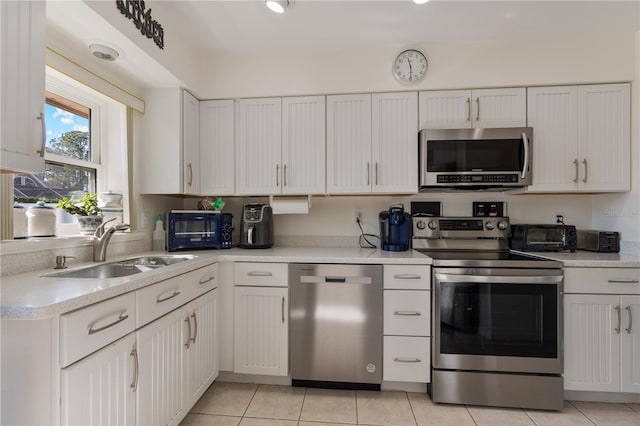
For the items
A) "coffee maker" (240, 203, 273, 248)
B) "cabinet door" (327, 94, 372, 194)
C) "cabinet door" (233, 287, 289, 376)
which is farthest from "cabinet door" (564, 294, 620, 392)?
"coffee maker" (240, 203, 273, 248)

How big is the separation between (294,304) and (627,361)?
2056mm

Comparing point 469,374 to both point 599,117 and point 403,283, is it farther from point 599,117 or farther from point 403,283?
point 599,117

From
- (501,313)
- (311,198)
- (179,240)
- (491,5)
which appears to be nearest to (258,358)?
(179,240)

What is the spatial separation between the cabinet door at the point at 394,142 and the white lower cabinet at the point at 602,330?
118 centimetres

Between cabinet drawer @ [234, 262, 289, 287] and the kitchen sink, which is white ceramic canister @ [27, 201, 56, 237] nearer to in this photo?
the kitchen sink

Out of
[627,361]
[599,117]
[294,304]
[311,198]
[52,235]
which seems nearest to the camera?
[52,235]

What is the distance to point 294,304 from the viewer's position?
2006 millimetres

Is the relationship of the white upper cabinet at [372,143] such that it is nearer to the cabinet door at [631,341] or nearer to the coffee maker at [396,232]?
the coffee maker at [396,232]

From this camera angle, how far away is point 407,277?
194cm

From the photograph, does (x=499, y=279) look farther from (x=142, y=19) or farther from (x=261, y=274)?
(x=142, y=19)

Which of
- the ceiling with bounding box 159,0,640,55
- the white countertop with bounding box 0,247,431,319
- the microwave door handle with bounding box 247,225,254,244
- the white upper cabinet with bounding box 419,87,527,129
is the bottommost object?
the white countertop with bounding box 0,247,431,319

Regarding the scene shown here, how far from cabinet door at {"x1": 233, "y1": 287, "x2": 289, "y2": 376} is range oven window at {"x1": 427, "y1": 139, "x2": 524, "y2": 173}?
55.7 inches

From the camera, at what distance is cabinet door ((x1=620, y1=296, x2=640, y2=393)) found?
1829 millimetres

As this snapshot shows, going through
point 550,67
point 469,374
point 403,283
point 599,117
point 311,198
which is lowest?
point 469,374
